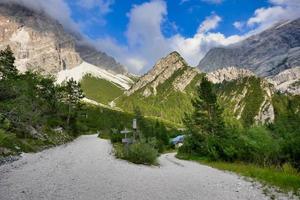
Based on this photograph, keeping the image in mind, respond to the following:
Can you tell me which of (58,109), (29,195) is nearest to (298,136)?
(29,195)

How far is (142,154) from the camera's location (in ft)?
97.5

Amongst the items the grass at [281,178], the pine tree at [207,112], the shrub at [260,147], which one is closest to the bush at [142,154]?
the grass at [281,178]

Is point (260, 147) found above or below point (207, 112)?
below

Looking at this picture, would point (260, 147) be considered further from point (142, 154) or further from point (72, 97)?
point (72, 97)

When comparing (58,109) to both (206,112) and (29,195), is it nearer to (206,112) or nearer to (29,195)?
(206,112)

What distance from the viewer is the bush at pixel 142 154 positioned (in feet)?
97.5

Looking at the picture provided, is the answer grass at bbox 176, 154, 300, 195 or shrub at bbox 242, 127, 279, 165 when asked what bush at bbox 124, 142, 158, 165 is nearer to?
grass at bbox 176, 154, 300, 195

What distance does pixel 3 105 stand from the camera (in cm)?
1925

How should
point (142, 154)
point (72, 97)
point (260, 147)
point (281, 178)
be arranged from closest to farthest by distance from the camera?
point (281, 178) < point (260, 147) < point (142, 154) < point (72, 97)

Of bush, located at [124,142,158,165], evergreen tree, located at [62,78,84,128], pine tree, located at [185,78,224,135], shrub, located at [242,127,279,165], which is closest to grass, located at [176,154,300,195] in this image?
shrub, located at [242,127,279,165]

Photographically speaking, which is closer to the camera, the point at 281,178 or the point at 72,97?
the point at 281,178

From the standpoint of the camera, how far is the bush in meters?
29.7

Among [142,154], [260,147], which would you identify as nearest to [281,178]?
[260,147]

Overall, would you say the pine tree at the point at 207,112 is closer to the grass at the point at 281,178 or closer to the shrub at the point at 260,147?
the shrub at the point at 260,147
